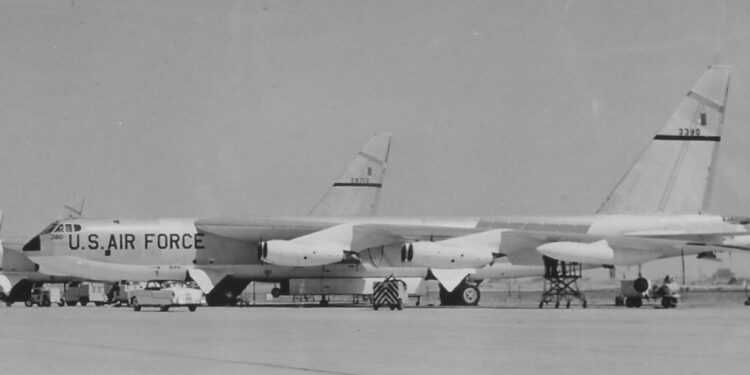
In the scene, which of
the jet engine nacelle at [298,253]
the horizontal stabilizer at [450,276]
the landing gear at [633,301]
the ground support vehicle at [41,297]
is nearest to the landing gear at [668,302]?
the landing gear at [633,301]

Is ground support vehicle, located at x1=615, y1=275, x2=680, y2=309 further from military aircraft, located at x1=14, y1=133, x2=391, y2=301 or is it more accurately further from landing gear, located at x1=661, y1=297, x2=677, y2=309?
military aircraft, located at x1=14, y1=133, x2=391, y2=301

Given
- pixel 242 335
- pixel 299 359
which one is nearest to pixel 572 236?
pixel 242 335

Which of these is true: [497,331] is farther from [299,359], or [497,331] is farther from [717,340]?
[299,359]

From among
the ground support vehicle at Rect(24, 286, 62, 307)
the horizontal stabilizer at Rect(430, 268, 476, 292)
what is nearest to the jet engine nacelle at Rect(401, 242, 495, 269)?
the horizontal stabilizer at Rect(430, 268, 476, 292)

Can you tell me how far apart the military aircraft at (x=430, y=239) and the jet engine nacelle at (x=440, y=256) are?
5 cm

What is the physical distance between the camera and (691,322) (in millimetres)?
23031

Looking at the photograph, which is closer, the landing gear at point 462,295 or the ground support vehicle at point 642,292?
Answer: the ground support vehicle at point 642,292

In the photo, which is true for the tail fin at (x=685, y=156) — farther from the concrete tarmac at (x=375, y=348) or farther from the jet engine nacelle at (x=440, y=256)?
the concrete tarmac at (x=375, y=348)

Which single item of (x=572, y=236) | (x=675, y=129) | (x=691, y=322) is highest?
(x=675, y=129)

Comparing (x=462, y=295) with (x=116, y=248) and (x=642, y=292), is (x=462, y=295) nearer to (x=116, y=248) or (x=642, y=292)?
(x=642, y=292)

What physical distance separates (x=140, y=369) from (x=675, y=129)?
98.4ft

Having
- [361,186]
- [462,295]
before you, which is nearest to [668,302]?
[462,295]

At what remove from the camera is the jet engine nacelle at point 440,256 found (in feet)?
118

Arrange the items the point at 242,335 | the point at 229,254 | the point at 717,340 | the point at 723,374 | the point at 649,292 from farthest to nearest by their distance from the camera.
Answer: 1. the point at 649,292
2. the point at 229,254
3. the point at 242,335
4. the point at 717,340
5. the point at 723,374
